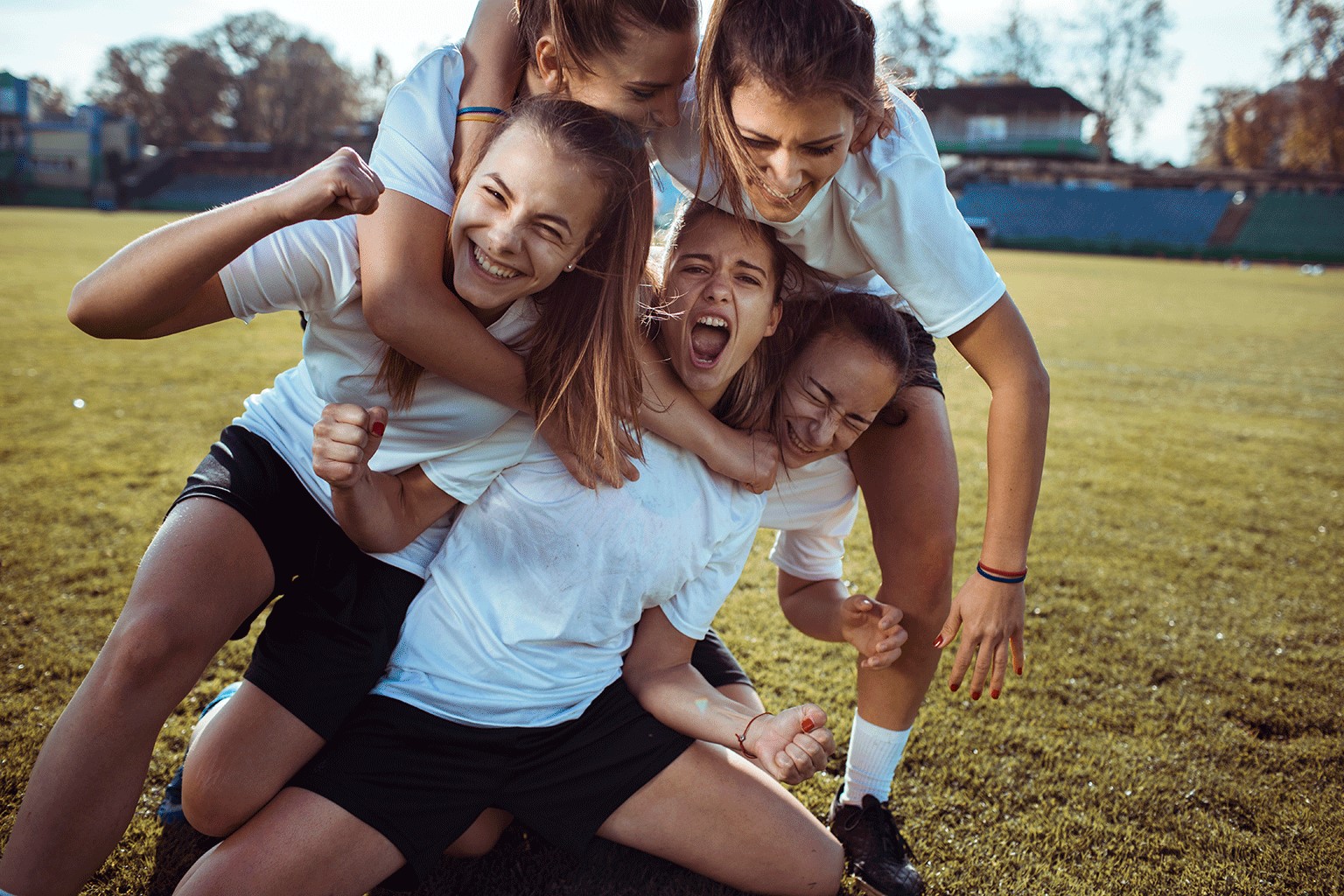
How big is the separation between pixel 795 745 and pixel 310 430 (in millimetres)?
1476

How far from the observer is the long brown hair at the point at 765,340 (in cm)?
250

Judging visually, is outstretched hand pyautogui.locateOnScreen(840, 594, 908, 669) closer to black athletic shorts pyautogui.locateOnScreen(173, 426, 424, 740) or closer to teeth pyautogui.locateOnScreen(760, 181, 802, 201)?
teeth pyautogui.locateOnScreen(760, 181, 802, 201)

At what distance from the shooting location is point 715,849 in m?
2.15

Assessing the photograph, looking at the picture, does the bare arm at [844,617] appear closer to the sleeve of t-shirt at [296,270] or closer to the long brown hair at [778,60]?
the long brown hair at [778,60]

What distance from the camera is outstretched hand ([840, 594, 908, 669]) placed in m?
2.48

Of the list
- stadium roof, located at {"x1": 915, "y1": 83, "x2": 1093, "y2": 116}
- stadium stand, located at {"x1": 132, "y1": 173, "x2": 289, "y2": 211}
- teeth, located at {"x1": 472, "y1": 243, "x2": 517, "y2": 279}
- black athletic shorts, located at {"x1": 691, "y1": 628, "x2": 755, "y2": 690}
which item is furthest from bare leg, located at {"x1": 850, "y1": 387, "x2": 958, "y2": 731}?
stadium roof, located at {"x1": 915, "y1": 83, "x2": 1093, "y2": 116}

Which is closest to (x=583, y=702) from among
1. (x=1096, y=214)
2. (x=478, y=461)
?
(x=478, y=461)

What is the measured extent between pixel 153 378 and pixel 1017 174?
51380mm

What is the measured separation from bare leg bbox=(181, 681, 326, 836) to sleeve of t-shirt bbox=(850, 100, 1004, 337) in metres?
1.78

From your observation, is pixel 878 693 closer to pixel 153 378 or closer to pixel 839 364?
pixel 839 364

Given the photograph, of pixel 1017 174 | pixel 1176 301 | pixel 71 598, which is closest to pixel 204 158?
pixel 1017 174

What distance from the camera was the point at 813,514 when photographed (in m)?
2.83

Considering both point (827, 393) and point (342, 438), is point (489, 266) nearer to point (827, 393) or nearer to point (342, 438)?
point (342, 438)

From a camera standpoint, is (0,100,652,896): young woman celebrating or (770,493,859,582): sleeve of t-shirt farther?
(770,493,859,582): sleeve of t-shirt
